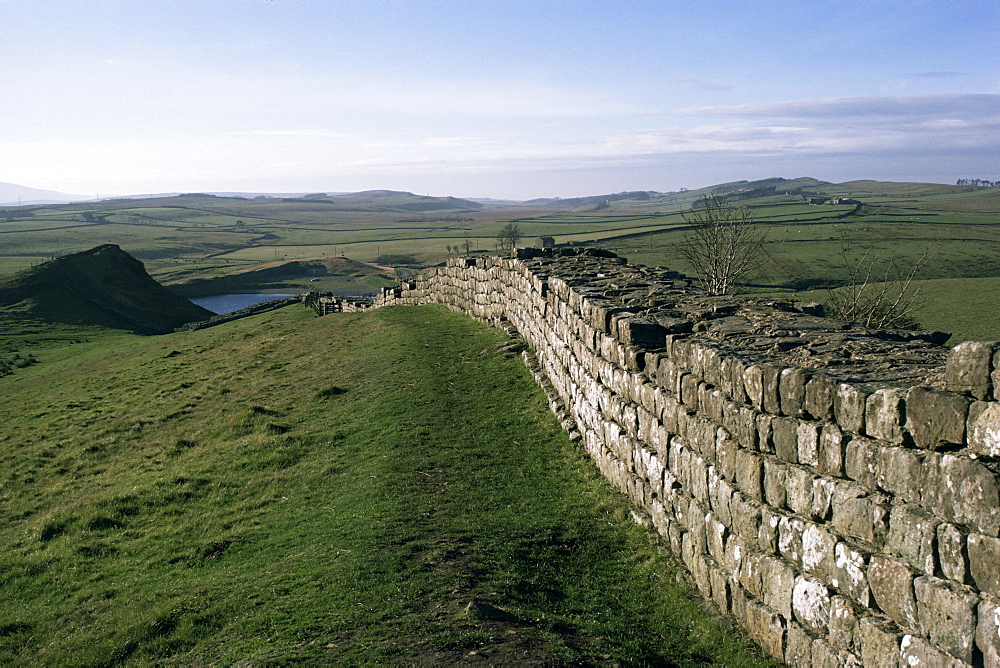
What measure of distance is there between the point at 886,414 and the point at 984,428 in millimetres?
912

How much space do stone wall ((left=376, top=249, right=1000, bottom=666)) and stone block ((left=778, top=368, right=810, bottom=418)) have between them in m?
0.02

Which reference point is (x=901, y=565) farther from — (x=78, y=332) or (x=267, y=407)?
(x=78, y=332)

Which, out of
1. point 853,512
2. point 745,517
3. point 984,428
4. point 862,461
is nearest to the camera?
point 984,428

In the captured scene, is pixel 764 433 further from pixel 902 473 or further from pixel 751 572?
pixel 902 473

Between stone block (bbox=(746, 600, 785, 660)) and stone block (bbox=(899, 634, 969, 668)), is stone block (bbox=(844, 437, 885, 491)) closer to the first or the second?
stone block (bbox=(899, 634, 969, 668))

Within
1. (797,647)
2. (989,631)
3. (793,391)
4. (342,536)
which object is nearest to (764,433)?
(793,391)

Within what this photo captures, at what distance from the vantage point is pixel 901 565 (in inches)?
→ 256

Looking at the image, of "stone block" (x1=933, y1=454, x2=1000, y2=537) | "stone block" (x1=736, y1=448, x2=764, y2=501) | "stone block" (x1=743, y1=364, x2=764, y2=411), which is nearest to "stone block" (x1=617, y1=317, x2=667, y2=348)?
"stone block" (x1=743, y1=364, x2=764, y2=411)

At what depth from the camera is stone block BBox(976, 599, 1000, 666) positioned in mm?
5633

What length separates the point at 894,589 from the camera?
6562 mm

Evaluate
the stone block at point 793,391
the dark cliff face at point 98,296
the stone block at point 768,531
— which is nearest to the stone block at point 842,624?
the stone block at point 768,531

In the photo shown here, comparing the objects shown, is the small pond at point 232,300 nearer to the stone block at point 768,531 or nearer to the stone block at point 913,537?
the stone block at point 768,531

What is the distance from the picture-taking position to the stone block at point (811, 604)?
291 inches

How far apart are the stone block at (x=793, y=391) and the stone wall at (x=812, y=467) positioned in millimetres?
19
